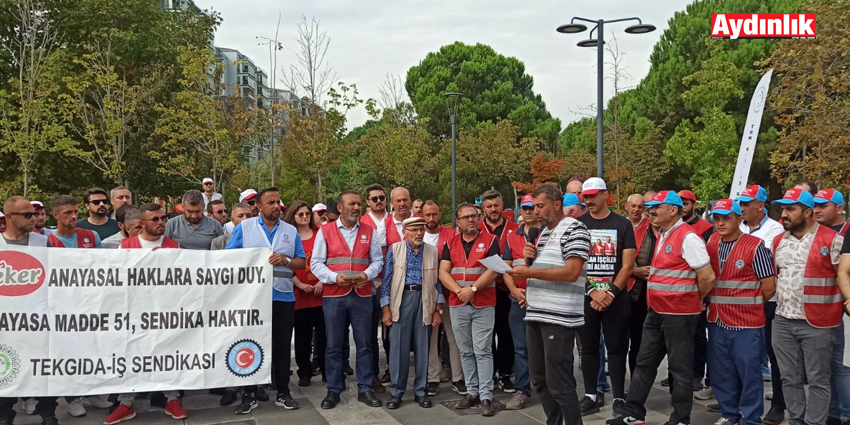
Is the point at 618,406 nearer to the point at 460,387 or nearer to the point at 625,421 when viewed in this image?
the point at 625,421

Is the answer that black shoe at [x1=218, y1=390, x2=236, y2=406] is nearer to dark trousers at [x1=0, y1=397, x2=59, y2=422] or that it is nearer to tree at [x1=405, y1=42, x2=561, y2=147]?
dark trousers at [x1=0, y1=397, x2=59, y2=422]

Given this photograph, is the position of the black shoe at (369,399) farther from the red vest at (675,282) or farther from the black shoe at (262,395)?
the red vest at (675,282)

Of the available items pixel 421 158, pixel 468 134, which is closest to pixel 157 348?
pixel 421 158

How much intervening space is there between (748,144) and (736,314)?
21.6ft

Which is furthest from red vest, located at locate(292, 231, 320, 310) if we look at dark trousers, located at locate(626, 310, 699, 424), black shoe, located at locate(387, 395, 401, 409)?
dark trousers, located at locate(626, 310, 699, 424)

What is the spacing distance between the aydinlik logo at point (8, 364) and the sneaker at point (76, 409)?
76cm

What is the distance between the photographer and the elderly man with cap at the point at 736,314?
5723 millimetres

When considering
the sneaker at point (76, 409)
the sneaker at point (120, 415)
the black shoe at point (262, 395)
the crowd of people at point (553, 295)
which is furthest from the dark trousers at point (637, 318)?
the sneaker at point (76, 409)

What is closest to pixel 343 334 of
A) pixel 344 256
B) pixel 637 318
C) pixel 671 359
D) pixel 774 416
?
pixel 344 256

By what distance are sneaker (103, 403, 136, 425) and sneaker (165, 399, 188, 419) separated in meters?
0.31

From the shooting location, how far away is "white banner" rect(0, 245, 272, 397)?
609 centimetres

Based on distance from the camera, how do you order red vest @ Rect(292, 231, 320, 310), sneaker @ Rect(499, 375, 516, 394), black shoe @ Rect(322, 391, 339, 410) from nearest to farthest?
black shoe @ Rect(322, 391, 339, 410) < sneaker @ Rect(499, 375, 516, 394) < red vest @ Rect(292, 231, 320, 310)

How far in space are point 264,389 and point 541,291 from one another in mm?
3505

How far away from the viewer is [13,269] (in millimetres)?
6078
